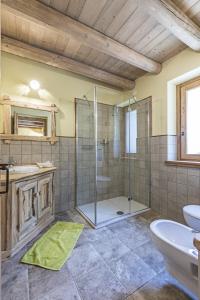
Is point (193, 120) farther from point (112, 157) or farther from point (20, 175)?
point (20, 175)

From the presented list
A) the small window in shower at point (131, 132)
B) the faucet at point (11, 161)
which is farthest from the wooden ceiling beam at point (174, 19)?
the faucet at point (11, 161)

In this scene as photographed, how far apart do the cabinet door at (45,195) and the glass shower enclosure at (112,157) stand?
1.97 feet

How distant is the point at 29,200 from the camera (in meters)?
A: 1.76

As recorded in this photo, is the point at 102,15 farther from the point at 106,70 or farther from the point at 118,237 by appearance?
the point at 118,237

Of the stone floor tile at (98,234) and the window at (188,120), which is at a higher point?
the window at (188,120)

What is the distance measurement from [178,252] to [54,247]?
123cm

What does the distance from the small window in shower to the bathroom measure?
20mm

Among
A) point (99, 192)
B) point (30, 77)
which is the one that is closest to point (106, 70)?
point (30, 77)

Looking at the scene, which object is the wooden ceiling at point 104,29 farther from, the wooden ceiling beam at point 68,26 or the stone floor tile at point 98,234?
the stone floor tile at point 98,234

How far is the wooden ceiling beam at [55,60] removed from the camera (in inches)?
77.0

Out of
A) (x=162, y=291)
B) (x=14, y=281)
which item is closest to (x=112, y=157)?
(x=162, y=291)

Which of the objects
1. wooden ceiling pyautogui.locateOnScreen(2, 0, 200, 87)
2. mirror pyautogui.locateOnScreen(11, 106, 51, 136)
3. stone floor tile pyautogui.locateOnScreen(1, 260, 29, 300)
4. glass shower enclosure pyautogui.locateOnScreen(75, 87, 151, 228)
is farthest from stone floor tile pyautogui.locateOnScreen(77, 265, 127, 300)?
wooden ceiling pyautogui.locateOnScreen(2, 0, 200, 87)

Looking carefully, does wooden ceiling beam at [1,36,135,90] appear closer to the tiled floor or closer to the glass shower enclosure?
the glass shower enclosure

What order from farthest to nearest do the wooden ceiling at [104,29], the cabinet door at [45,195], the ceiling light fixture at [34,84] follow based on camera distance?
the ceiling light fixture at [34,84]
the cabinet door at [45,195]
the wooden ceiling at [104,29]
